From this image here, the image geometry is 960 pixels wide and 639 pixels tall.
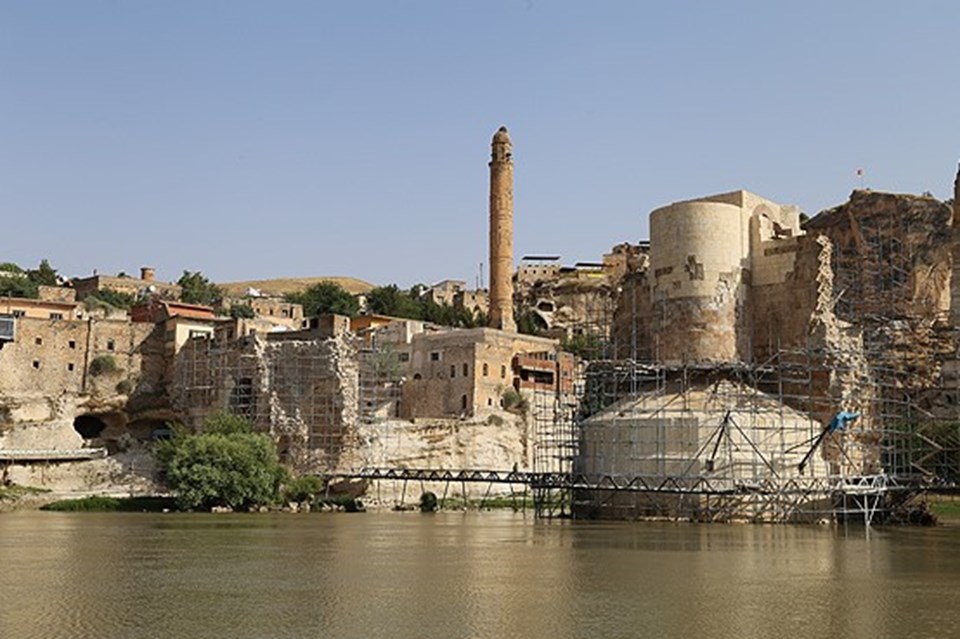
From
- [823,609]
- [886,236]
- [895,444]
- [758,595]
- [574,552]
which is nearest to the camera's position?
[823,609]

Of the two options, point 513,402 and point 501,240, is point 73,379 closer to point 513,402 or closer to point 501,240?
point 513,402

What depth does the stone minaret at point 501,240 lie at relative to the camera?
54.7 meters

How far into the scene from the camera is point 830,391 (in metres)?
32.8

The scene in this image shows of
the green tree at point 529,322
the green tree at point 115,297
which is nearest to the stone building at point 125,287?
the green tree at point 115,297

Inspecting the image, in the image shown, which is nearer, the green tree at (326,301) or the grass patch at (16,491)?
the grass patch at (16,491)

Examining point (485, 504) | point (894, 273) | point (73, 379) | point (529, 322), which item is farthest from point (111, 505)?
point (529, 322)

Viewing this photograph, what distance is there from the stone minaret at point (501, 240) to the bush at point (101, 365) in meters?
17.6

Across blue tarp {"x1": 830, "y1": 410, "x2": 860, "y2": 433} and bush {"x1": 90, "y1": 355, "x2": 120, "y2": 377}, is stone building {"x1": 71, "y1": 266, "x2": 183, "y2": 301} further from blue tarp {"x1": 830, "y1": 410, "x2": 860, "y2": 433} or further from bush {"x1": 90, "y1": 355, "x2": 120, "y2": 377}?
blue tarp {"x1": 830, "y1": 410, "x2": 860, "y2": 433}

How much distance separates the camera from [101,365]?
4622 cm

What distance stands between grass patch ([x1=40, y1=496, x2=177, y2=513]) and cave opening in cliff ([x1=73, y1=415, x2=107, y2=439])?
10209 mm

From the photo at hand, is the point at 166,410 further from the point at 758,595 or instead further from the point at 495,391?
the point at 758,595

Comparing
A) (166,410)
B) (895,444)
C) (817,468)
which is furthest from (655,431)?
(166,410)

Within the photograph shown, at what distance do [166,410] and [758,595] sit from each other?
118 ft

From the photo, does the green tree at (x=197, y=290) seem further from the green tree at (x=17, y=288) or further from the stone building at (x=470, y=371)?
the stone building at (x=470, y=371)
